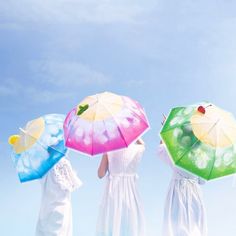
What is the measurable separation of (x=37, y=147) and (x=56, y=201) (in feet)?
5.39

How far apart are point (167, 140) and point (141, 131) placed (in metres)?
0.40

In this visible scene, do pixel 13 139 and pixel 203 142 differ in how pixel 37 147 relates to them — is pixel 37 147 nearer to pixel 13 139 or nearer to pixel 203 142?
pixel 13 139

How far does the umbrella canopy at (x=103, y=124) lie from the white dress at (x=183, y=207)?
3.98 feet

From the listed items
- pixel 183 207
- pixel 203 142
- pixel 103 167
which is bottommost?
pixel 183 207

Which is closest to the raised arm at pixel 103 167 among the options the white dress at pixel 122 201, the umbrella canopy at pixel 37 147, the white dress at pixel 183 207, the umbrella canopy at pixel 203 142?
the white dress at pixel 122 201

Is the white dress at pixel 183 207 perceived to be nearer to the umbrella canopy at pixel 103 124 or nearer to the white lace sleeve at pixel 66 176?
the umbrella canopy at pixel 103 124

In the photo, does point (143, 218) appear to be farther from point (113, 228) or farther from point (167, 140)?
point (167, 140)

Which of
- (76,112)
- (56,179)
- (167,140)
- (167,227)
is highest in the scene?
(76,112)

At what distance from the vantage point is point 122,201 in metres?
8.83

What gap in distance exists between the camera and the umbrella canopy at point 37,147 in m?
8.52

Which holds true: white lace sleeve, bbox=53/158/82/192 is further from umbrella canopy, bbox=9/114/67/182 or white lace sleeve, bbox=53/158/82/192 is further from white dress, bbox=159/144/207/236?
white dress, bbox=159/144/207/236

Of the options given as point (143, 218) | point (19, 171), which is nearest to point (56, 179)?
point (19, 171)

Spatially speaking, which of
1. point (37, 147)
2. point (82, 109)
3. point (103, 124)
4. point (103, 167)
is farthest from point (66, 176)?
point (103, 124)

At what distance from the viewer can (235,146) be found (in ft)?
24.9
